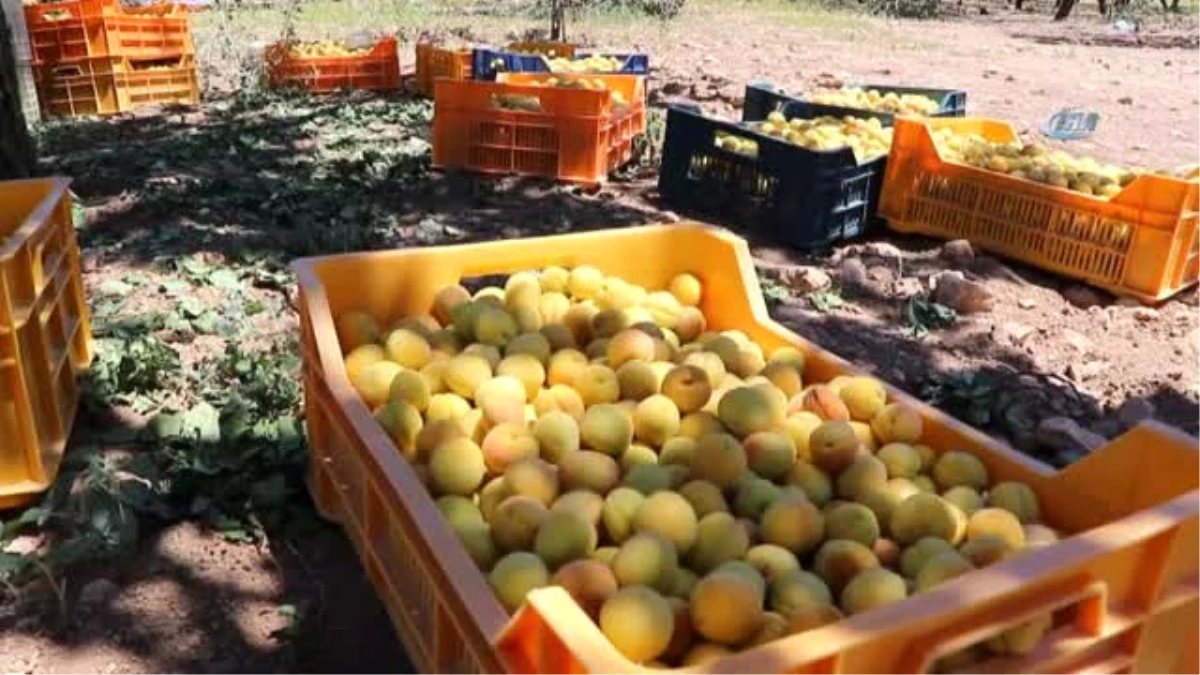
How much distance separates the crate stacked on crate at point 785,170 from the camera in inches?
215

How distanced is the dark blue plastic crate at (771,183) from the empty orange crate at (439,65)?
3336 mm

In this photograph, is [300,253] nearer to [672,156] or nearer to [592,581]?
[672,156]

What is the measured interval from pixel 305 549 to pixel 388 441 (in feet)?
3.07

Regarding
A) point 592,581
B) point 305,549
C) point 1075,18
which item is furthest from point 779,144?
point 1075,18

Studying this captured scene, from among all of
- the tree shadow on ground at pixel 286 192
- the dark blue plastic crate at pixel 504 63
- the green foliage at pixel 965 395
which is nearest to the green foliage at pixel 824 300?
the green foliage at pixel 965 395

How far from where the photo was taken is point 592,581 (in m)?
1.83

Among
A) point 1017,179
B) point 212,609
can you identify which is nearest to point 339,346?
point 212,609

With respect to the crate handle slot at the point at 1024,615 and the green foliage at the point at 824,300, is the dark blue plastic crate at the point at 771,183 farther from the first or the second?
the crate handle slot at the point at 1024,615

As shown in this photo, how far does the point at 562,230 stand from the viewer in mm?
5711

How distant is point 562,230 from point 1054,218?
2.53 m

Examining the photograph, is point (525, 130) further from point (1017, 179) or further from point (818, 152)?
point (1017, 179)

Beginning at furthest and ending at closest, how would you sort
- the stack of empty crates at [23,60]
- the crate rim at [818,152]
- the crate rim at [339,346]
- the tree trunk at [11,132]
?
the stack of empty crates at [23,60], the crate rim at [818,152], the tree trunk at [11,132], the crate rim at [339,346]

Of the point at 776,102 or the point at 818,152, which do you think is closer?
the point at 818,152

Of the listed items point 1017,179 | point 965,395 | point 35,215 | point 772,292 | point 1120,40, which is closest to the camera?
point 35,215
